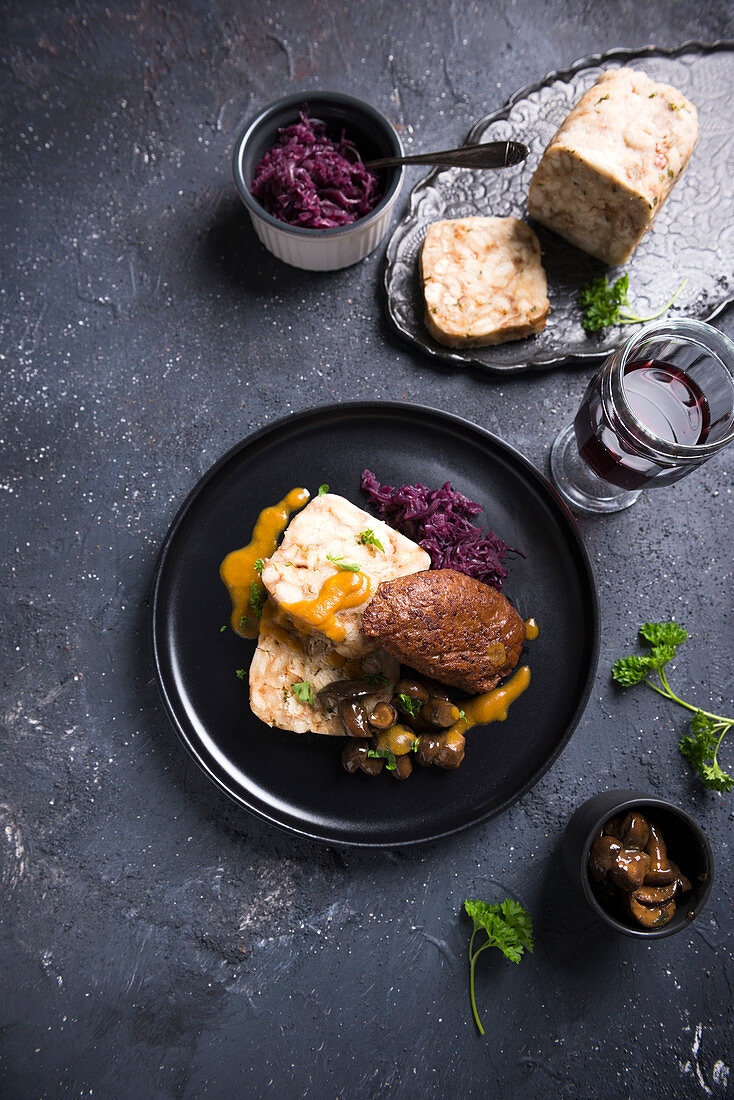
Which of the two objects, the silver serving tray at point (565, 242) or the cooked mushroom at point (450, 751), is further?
the silver serving tray at point (565, 242)

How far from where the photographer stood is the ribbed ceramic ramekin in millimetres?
3795

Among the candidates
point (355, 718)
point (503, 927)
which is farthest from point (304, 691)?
point (503, 927)

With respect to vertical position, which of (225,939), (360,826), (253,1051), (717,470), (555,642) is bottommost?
(253,1051)

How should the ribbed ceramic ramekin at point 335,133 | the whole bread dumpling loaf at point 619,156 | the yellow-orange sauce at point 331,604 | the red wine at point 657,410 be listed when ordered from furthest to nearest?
the ribbed ceramic ramekin at point 335,133
the whole bread dumpling loaf at point 619,156
the red wine at point 657,410
the yellow-orange sauce at point 331,604

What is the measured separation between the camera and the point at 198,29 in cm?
446

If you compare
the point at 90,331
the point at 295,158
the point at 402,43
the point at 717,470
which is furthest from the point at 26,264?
the point at 717,470

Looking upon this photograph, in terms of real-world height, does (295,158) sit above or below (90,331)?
above

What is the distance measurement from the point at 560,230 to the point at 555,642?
2440mm

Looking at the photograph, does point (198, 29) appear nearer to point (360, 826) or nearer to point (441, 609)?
point (441, 609)

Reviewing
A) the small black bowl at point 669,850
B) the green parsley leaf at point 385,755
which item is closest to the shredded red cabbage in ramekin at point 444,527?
the green parsley leaf at point 385,755

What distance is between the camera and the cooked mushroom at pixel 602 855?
3.32m

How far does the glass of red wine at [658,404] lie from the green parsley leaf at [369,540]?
1.20 m

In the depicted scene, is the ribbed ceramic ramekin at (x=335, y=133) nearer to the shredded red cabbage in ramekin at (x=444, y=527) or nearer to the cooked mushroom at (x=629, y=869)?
the shredded red cabbage in ramekin at (x=444, y=527)

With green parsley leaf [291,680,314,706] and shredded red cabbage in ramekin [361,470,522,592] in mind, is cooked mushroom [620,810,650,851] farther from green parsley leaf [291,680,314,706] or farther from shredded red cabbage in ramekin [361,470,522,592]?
green parsley leaf [291,680,314,706]
